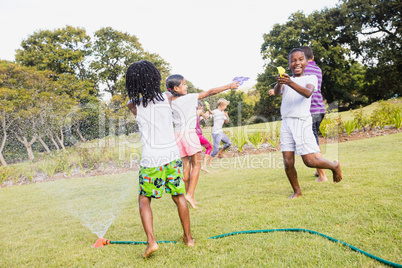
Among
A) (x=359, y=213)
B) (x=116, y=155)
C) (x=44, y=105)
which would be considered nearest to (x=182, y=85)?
(x=359, y=213)

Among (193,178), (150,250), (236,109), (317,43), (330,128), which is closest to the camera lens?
(150,250)

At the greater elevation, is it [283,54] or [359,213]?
[283,54]

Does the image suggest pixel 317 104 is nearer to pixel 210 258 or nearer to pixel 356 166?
pixel 356 166

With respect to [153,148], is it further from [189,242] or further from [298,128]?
[298,128]

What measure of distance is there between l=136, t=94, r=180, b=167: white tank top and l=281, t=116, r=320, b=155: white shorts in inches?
75.4

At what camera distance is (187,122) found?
407cm

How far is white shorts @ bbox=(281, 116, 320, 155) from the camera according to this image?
3846 mm

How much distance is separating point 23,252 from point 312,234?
10.4ft

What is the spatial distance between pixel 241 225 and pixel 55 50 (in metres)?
28.5

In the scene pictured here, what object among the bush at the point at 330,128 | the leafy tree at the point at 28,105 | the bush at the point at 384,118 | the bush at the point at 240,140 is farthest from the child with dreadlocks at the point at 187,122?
the leafy tree at the point at 28,105

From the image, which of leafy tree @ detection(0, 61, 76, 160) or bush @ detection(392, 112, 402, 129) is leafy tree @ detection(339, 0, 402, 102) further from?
leafy tree @ detection(0, 61, 76, 160)

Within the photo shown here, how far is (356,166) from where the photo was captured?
5.62 meters

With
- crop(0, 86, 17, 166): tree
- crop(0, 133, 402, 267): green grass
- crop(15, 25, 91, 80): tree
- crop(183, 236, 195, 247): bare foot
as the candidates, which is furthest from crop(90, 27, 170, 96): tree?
crop(183, 236, 195, 247): bare foot

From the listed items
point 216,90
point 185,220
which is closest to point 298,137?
point 216,90
